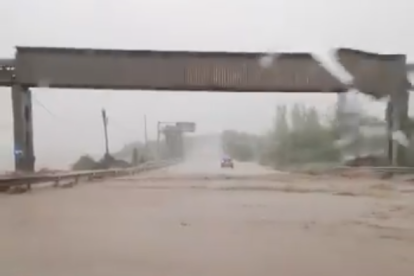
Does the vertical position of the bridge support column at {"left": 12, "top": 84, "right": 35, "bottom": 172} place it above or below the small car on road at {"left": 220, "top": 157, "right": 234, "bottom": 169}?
above

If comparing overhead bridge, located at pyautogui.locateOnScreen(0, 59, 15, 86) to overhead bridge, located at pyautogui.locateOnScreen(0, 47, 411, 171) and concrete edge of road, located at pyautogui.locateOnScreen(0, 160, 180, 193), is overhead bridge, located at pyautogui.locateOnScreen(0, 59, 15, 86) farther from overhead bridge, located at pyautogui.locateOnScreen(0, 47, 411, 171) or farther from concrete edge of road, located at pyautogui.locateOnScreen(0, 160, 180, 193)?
concrete edge of road, located at pyautogui.locateOnScreen(0, 160, 180, 193)

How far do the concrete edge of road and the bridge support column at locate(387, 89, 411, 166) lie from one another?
460 mm

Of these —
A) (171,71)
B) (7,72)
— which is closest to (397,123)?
(171,71)

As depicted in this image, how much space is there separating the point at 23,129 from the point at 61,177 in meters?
0.13

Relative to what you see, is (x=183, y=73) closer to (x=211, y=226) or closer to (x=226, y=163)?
(x=226, y=163)

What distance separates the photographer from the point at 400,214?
1322mm

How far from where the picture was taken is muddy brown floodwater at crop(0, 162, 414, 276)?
1282 mm

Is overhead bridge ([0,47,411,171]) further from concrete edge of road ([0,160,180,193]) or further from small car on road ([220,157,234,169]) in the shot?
small car on road ([220,157,234,169])

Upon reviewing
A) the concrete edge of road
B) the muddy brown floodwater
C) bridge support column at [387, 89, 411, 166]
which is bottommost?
the muddy brown floodwater

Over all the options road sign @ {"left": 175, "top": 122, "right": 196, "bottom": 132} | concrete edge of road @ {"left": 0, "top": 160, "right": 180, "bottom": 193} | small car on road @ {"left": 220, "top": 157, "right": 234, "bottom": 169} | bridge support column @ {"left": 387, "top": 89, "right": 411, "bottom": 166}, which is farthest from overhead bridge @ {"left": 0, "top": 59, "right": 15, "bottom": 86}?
bridge support column @ {"left": 387, "top": 89, "right": 411, "bottom": 166}

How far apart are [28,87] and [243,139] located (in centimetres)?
47

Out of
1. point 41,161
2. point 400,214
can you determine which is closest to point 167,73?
point 41,161

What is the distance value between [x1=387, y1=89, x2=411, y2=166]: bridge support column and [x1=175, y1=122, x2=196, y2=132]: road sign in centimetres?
42

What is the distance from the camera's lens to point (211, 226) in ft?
4.34
